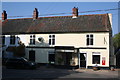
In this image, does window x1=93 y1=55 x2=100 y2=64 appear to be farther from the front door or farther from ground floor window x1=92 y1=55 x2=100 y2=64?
the front door

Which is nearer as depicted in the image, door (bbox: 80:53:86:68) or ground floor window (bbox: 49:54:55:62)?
door (bbox: 80:53:86:68)

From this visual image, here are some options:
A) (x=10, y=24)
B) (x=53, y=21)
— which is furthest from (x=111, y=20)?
(x=10, y=24)

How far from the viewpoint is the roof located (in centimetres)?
2789

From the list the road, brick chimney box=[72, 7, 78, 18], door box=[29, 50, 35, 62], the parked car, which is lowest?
the road

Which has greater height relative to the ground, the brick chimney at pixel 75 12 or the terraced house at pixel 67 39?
the brick chimney at pixel 75 12

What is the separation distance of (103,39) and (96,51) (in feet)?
6.70

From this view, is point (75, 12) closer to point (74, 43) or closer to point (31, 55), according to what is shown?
point (74, 43)

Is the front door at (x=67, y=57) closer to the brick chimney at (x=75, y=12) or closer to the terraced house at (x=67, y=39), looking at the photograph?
the terraced house at (x=67, y=39)

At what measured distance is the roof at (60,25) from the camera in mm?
27891

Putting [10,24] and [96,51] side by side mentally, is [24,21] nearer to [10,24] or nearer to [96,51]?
[10,24]

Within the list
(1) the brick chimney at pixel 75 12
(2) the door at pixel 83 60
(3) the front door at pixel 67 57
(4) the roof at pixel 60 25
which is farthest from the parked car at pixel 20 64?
(1) the brick chimney at pixel 75 12

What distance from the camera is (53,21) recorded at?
31375 millimetres

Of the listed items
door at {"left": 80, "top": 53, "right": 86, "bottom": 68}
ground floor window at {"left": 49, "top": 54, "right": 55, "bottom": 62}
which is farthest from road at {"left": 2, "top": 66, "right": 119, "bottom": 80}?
ground floor window at {"left": 49, "top": 54, "right": 55, "bottom": 62}

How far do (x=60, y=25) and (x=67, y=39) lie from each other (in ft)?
→ 10.2
